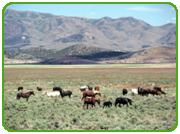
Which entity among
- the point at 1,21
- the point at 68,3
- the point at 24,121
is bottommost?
the point at 24,121

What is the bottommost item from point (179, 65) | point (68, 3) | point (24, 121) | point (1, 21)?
point (24, 121)

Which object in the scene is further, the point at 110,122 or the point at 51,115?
the point at 51,115

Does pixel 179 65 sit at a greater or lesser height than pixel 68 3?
lesser

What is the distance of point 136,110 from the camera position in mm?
19828

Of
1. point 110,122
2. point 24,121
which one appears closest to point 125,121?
point 110,122

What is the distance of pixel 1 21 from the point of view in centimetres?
1530

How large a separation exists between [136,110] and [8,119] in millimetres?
9263

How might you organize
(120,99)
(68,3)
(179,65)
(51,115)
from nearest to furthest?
(179,65)
(68,3)
(51,115)
(120,99)

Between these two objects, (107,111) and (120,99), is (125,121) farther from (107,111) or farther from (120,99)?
(120,99)

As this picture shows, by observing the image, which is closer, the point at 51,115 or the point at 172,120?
the point at 172,120

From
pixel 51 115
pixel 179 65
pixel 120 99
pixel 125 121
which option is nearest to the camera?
pixel 179 65

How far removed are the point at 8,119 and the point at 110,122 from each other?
22.2 ft

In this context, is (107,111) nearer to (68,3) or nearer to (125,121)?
(125,121)

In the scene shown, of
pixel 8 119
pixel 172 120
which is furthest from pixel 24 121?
pixel 172 120
